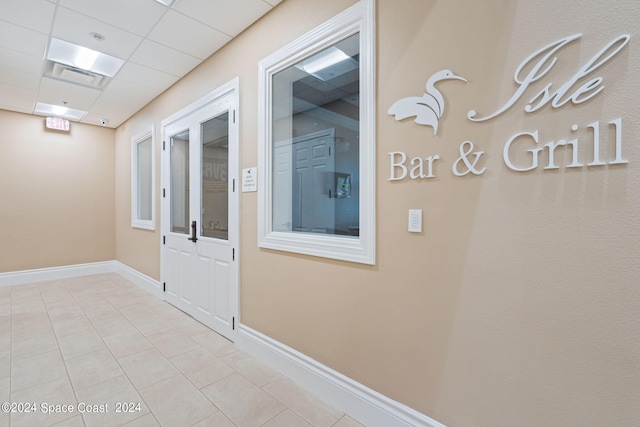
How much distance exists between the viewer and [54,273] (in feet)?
17.1

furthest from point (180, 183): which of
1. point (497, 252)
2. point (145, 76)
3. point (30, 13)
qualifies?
point (497, 252)

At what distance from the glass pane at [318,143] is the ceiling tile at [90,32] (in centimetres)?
161

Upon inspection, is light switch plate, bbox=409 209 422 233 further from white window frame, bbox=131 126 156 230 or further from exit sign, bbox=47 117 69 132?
exit sign, bbox=47 117 69 132

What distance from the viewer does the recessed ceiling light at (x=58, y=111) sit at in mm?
4648

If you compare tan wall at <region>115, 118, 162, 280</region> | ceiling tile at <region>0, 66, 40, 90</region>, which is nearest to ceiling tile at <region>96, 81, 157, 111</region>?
tan wall at <region>115, 118, 162, 280</region>

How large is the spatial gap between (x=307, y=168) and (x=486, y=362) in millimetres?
1724

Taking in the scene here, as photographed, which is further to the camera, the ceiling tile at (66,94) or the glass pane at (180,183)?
the ceiling tile at (66,94)

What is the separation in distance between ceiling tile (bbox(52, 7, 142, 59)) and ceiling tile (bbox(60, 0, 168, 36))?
92mm

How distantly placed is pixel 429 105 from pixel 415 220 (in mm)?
611

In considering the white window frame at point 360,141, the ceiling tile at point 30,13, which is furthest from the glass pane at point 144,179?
the white window frame at point 360,141

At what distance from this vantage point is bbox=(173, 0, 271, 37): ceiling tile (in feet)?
7.70

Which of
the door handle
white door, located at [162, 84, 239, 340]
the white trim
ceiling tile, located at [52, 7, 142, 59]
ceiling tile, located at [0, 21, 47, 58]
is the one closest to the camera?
the white trim

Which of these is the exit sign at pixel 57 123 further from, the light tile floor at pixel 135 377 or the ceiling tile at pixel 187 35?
the ceiling tile at pixel 187 35

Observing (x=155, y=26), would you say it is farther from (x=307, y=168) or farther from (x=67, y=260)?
(x=67, y=260)
